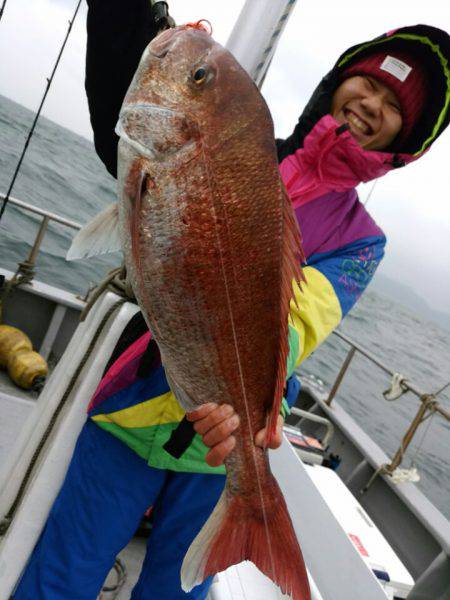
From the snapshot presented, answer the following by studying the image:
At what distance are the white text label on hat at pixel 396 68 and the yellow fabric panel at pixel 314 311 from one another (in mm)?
1048

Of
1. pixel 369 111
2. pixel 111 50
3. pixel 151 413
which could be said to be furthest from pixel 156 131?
pixel 369 111

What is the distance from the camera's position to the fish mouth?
1.23 metres

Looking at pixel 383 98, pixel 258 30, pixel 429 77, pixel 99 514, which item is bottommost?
pixel 99 514

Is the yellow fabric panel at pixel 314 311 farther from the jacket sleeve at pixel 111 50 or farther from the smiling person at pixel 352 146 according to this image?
the jacket sleeve at pixel 111 50

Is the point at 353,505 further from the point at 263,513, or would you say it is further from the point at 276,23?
the point at 276,23

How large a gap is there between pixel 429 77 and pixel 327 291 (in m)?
1.26

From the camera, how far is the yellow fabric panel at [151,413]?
1.80 meters

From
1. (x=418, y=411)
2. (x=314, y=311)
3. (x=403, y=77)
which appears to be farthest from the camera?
(x=418, y=411)

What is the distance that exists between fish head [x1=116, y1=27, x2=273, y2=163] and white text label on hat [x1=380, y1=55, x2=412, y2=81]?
4.01ft

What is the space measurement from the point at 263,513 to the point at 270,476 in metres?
0.11

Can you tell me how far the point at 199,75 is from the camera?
4.12ft

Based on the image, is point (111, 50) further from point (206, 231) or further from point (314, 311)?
point (314, 311)

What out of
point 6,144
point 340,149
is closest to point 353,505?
point 340,149

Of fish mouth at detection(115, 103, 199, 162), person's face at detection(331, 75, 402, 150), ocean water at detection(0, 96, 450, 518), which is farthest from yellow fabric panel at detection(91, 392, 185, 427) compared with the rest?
ocean water at detection(0, 96, 450, 518)
